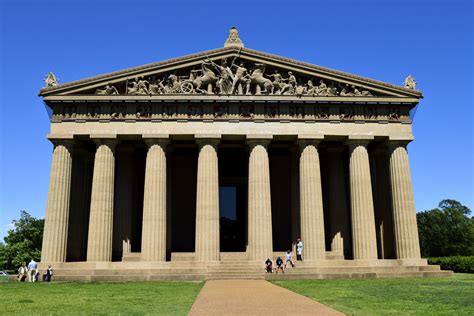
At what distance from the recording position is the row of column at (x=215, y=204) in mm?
34688

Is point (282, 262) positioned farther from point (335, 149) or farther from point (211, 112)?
point (335, 149)

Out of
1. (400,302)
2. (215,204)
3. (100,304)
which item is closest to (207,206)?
(215,204)

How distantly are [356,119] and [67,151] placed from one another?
2483 centimetres

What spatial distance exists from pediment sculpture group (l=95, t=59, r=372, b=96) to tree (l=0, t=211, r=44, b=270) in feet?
184

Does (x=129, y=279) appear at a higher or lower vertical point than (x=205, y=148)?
lower

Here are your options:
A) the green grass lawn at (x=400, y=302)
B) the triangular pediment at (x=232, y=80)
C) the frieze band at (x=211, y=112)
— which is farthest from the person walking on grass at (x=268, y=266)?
the triangular pediment at (x=232, y=80)

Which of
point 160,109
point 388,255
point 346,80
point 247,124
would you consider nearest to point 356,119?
point 346,80

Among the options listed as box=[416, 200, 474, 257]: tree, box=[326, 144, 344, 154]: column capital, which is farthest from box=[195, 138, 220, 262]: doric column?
box=[416, 200, 474, 257]: tree

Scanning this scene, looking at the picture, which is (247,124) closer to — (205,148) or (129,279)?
(205,148)

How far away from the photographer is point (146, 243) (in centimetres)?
3462

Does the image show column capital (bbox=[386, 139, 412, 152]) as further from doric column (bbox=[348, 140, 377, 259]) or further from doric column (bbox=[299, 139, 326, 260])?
doric column (bbox=[299, 139, 326, 260])

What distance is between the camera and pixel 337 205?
4056 cm

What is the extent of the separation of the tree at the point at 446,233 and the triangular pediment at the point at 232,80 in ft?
189

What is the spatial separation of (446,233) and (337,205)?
185ft
